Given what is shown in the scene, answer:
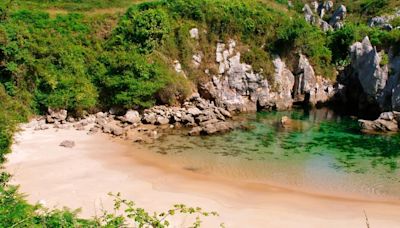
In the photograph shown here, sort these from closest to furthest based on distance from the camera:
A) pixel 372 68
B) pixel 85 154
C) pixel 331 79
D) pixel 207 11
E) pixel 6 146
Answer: pixel 6 146 → pixel 85 154 → pixel 372 68 → pixel 207 11 → pixel 331 79

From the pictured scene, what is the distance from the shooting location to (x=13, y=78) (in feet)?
123

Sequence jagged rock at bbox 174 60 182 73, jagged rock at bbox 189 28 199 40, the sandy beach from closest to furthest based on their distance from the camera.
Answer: the sandy beach, jagged rock at bbox 174 60 182 73, jagged rock at bbox 189 28 199 40

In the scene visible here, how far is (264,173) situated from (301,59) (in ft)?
94.4

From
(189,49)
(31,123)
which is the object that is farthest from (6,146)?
(189,49)

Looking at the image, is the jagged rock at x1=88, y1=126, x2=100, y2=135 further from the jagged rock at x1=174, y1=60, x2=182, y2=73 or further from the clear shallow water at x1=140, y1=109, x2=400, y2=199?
the jagged rock at x1=174, y1=60, x2=182, y2=73

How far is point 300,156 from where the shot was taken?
30.3m

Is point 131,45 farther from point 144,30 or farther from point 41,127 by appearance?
point 41,127

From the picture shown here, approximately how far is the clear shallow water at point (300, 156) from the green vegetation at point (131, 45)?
9.97m

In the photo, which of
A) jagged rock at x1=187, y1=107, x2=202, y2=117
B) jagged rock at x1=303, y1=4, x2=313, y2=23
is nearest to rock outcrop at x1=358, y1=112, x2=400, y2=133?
jagged rock at x1=187, y1=107, x2=202, y2=117

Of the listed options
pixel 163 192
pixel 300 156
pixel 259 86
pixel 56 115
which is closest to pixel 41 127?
pixel 56 115

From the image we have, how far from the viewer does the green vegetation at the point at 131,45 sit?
3819 centimetres

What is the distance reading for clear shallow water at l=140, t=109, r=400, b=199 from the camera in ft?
81.5

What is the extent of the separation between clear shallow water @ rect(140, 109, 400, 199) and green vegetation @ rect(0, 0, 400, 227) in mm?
9974

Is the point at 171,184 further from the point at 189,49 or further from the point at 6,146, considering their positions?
the point at 189,49
